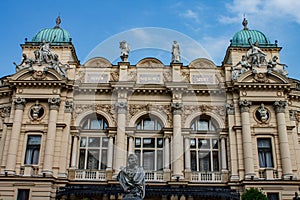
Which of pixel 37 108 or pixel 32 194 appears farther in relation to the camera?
pixel 37 108

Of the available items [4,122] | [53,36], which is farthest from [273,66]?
[4,122]

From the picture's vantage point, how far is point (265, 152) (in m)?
28.4

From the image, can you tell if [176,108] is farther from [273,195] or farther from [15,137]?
[15,137]

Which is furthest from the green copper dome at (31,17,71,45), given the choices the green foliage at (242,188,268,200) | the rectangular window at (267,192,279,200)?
the rectangular window at (267,192,279,200)

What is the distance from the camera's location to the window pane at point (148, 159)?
29.3 metres

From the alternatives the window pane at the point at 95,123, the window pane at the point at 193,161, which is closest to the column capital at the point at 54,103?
the window pane at the point at 95,123

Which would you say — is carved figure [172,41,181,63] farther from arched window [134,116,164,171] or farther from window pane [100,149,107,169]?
window pane [100,149,107,169]

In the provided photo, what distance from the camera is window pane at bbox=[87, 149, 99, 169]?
29125 mm

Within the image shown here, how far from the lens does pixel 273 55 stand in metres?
33.1

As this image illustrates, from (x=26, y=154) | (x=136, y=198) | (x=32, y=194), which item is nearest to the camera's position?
(x=136, y=198)

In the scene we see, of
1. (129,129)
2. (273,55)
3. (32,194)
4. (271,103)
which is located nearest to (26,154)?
(32,194)

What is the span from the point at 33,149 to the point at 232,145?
15.2 metres

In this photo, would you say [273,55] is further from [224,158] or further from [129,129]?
[129,129]

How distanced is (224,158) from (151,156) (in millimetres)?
5683
